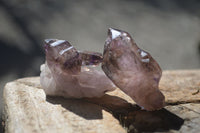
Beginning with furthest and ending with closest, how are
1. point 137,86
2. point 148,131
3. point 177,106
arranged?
point 177,106 → point 137,86 → point 148,131

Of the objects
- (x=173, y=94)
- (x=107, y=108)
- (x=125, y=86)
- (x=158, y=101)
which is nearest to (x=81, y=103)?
(x=107, y=108)

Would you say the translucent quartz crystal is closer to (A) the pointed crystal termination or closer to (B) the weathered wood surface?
→ (B) the weathered wood surface

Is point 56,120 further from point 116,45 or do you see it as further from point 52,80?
point 116,45

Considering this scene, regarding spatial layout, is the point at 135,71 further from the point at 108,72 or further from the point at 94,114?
the point at 94,114

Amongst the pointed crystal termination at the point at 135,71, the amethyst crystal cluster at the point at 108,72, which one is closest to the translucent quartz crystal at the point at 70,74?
the amethyst crystal cluster at the point at 108,72

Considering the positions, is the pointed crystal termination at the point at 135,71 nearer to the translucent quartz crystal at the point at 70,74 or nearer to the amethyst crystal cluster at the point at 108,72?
the amethyst crystal cluster at the point at 108,72

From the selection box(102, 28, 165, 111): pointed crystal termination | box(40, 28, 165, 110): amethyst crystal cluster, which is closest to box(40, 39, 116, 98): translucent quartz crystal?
box(40, 28, 165, 110): amethyst crystal cluster
